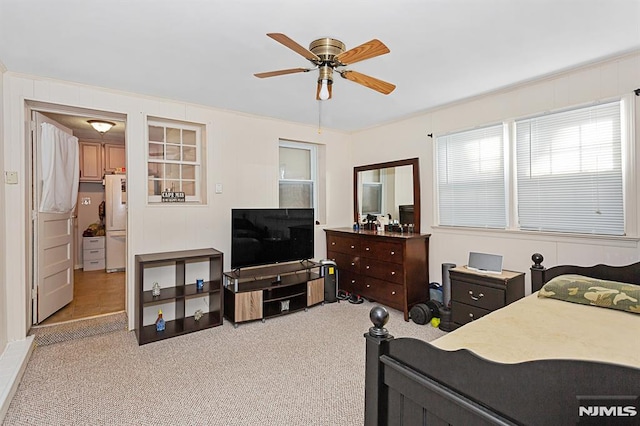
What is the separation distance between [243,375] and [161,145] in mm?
2833

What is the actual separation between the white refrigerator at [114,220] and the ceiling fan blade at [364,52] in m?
5.55

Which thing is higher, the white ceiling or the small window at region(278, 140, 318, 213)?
the white ceiling

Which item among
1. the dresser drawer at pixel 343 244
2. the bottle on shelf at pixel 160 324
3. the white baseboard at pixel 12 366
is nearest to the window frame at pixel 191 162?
the bottle on shelf at pixel 160 324

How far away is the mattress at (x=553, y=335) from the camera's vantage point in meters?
1.49

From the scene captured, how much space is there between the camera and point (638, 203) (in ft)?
8.52

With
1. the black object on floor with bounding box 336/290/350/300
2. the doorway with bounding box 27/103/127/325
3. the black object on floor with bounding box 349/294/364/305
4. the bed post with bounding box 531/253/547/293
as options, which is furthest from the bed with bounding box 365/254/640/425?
the doorway with bounding box 27/103/127/325

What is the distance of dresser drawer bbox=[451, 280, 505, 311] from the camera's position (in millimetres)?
2969

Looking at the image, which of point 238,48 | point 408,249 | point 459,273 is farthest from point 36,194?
point 459,273

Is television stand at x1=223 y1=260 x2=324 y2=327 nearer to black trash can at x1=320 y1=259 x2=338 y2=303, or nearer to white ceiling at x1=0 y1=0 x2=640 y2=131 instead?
black trash can at x1=320 y1=259 x2=338 y2=303

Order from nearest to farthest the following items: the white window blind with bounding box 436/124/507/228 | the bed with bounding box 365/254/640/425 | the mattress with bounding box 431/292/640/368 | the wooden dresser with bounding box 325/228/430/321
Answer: the bed with bounding box 365/254/640/425
the mattress with bounding box 431/292/640/368
the white window blind with bounding box 436/124/507/228
the wooden dresser with bounding box 325/228/430/321

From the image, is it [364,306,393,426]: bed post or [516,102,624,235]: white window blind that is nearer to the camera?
[364,306,393,426]: bed post

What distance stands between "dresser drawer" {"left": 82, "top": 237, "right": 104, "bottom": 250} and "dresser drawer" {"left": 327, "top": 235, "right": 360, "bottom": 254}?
15.0 ft

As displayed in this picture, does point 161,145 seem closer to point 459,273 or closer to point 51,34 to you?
point 51,34

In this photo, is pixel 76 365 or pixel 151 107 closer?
pixel 76 365
